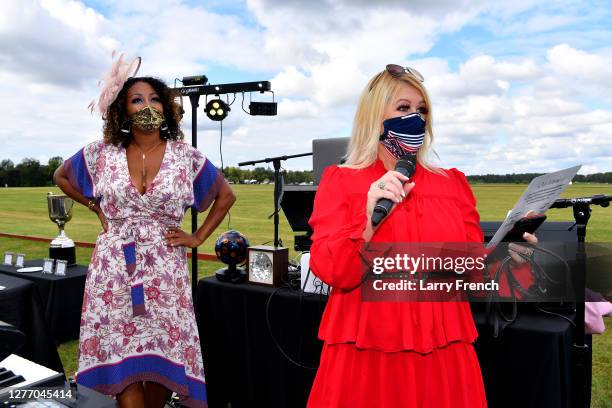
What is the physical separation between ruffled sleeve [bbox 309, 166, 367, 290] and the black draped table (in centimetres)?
108

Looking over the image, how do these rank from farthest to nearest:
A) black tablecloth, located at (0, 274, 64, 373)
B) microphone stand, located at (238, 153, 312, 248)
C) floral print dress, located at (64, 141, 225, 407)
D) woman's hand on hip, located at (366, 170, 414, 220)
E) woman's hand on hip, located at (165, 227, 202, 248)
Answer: black tablecloth, located at (0, 274, 64, 373), microphone stand, located at (238, 153, 312, 248), woman's hand on hip, located at (165, 227, 202, 248), floral print dress, located at (64, 141, 225, 407), woman's hand on hip, located at (366, 170, 414, 220)

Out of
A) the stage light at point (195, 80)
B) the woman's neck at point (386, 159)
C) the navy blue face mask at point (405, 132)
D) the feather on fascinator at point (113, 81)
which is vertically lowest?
the woman's neck at point (386, 159)

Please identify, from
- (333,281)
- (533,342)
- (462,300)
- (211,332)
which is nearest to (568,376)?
(533,342)

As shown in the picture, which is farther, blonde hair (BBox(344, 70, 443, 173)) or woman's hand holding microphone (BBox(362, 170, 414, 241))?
blonde hair (BBox(344, 70, 443, 173))

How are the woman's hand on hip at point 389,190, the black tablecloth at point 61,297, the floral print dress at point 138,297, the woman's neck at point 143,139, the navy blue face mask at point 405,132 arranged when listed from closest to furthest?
the woman's hand on hip at point 389,190 → the navy blue face mask at point 405,132 → the floral print dress at point 138,297 → the woman's neck at point 143,139 → the black tablecloth at point 61,297

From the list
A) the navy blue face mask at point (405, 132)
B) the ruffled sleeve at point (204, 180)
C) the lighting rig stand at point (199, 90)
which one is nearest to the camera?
the navy blue face mask at point (405, 132)

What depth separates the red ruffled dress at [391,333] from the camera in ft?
4.12

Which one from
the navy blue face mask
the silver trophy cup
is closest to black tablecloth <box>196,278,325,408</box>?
the navy blue face mask

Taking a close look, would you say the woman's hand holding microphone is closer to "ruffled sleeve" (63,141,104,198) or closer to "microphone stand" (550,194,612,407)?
"microphone stand" (550,194,612,407)

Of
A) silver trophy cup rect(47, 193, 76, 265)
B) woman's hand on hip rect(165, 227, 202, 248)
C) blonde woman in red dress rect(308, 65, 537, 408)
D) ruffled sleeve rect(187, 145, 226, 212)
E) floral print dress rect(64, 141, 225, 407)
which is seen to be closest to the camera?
blonde woman in red dress rect(308, 65, 537, 408)

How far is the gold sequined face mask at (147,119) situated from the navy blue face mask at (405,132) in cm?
153

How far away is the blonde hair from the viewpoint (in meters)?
1.39

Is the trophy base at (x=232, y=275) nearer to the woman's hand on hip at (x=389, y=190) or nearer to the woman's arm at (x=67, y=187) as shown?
the woman's arm at (x=67, y=187)

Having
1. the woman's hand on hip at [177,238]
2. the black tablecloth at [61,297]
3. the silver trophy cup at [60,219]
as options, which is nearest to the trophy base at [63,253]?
the silver trophy cup at [60,219]
